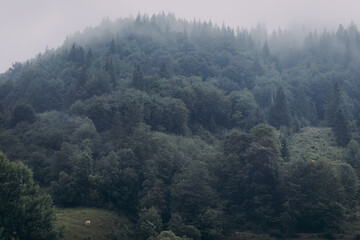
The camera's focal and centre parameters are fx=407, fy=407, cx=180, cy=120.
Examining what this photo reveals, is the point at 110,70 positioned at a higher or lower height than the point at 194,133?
higher

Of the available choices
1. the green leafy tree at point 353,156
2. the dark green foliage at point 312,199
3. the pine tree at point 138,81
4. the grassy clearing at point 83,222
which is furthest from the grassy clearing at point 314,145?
the pine tree at point 138,81

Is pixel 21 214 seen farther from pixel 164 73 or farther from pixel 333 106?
pixel 333 106

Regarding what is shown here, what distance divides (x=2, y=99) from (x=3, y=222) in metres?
71.4

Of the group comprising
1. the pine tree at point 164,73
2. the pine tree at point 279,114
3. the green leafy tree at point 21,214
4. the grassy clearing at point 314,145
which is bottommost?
Result: the green leafy tree at point 21,214

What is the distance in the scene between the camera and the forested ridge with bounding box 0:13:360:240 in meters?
56.6

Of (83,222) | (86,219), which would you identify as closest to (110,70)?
(86,219)

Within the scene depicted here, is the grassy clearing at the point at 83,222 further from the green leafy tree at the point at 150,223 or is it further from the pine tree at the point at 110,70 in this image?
the pine tree at the point at 110,70

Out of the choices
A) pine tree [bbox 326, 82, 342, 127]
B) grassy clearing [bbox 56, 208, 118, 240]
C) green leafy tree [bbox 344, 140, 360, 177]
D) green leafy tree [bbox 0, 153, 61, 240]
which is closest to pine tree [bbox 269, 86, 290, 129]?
pine tree [bbox 326, 82, 342, 127]

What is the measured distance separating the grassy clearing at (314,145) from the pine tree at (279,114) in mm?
4456

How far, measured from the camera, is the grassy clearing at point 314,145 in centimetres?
7393

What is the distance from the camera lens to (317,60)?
132000 mm

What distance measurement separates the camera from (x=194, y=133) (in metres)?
90.4

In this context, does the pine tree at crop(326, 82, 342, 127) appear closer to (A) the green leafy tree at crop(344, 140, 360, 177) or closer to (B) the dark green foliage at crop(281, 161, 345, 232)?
(A) the green leafy tree at crop(344, 140, 360, 177)

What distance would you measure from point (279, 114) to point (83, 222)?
185ft
